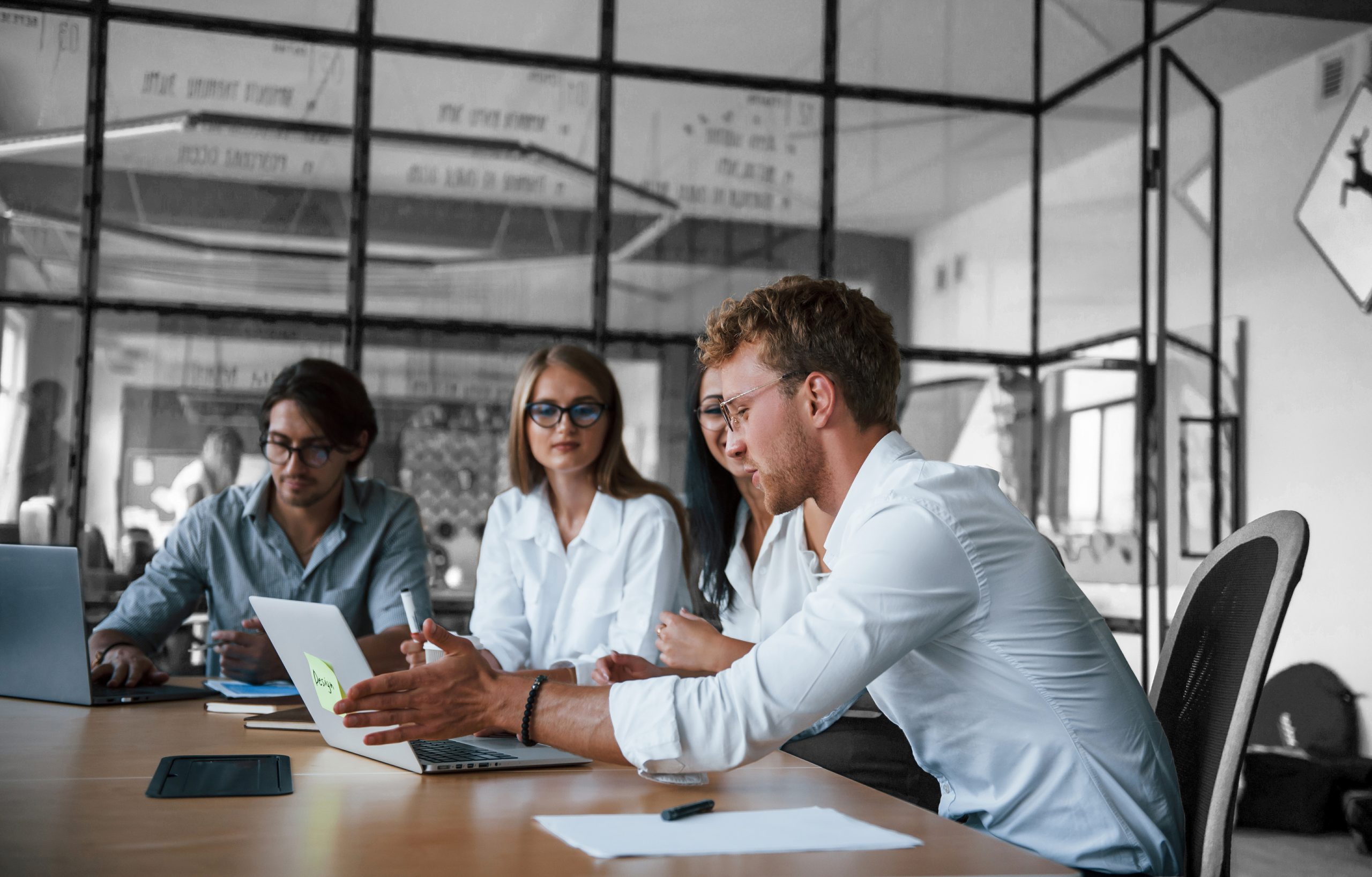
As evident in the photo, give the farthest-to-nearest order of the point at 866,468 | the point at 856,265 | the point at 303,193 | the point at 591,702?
the point at 856,265
the point at 303,193
the point at 866,468
the point at 591,702

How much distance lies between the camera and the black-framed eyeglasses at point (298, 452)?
297 cm

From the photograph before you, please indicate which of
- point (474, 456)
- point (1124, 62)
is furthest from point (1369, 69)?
point (474, 456)

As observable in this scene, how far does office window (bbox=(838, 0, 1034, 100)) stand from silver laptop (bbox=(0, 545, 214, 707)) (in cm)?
451

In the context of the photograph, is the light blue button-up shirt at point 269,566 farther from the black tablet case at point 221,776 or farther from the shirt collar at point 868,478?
the shirt collar at point 868,478

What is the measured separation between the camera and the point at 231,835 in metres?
1.19

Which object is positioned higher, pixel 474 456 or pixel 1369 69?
pixel 1369 69

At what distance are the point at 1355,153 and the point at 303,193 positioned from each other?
15.6 feet

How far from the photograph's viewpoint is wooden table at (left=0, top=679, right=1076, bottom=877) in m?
1.10

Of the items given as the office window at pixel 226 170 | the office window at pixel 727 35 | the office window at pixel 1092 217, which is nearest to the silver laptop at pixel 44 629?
the office window at pixel 226 170

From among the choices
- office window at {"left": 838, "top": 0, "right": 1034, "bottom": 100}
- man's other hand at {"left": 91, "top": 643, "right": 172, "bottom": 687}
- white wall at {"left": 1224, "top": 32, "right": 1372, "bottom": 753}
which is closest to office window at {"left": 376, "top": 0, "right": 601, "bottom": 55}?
office window at {"left": 838, "top": 0, "right": 1034, "bottom": 100}

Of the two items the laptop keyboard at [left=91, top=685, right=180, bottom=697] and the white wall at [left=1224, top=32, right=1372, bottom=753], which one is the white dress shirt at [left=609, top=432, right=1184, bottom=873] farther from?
the white wall at [left=1224, top=32, right=1372, bottom=753]

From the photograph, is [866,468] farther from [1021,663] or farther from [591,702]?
[591,702]

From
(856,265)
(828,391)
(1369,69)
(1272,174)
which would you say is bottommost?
(828,391)

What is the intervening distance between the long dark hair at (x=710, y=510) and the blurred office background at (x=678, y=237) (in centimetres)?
219
